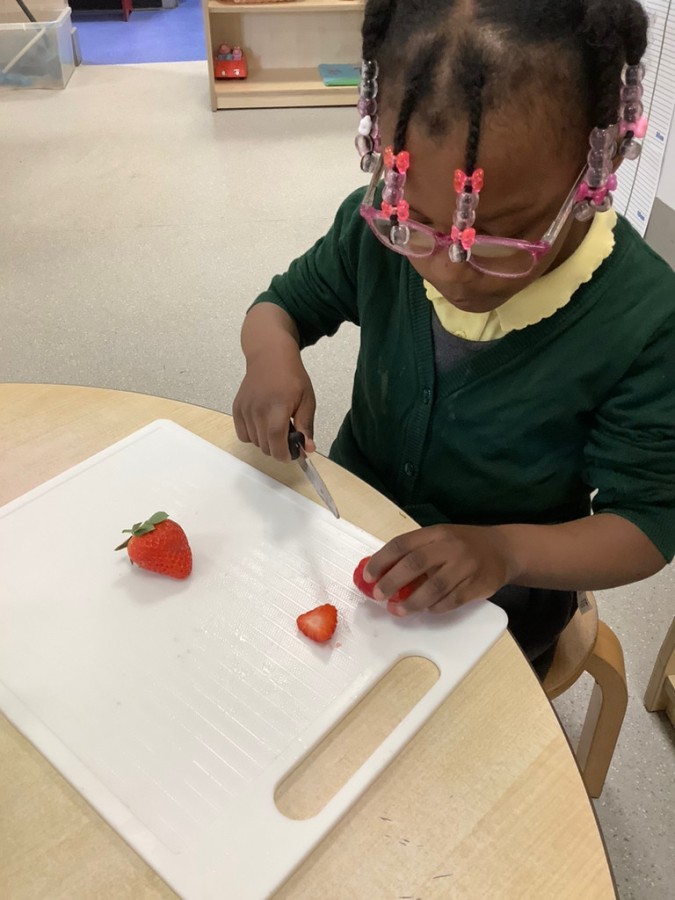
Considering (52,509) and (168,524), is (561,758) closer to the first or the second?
(168,524)

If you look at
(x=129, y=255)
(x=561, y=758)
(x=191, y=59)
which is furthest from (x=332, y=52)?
(x=561, y=758)

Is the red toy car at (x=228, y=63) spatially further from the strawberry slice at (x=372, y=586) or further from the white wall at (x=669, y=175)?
the strawberry slice at (x=372, y=586)

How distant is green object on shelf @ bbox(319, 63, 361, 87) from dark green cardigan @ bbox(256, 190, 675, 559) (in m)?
2.79

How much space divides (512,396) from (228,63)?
3.15 m

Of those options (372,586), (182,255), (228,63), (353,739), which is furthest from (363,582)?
(228,63)

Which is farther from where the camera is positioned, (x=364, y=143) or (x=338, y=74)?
(x=338, y=74)

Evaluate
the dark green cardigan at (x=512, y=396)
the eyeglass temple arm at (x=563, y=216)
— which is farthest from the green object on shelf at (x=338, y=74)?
the eyeglass temple arm at (x=563, y=216)

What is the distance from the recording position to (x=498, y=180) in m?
0.53

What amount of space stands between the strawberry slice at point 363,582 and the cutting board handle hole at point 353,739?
0.06m

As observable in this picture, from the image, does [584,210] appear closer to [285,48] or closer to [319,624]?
[319,624]

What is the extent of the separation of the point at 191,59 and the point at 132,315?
2.45 m

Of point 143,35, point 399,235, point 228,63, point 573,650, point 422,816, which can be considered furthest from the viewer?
point 143,35

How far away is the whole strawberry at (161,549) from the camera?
0.63m

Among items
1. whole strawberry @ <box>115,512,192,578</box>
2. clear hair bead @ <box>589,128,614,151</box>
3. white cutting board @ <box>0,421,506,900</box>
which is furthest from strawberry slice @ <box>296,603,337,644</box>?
clear hair bead @ <box>589,128,614,151</box>
